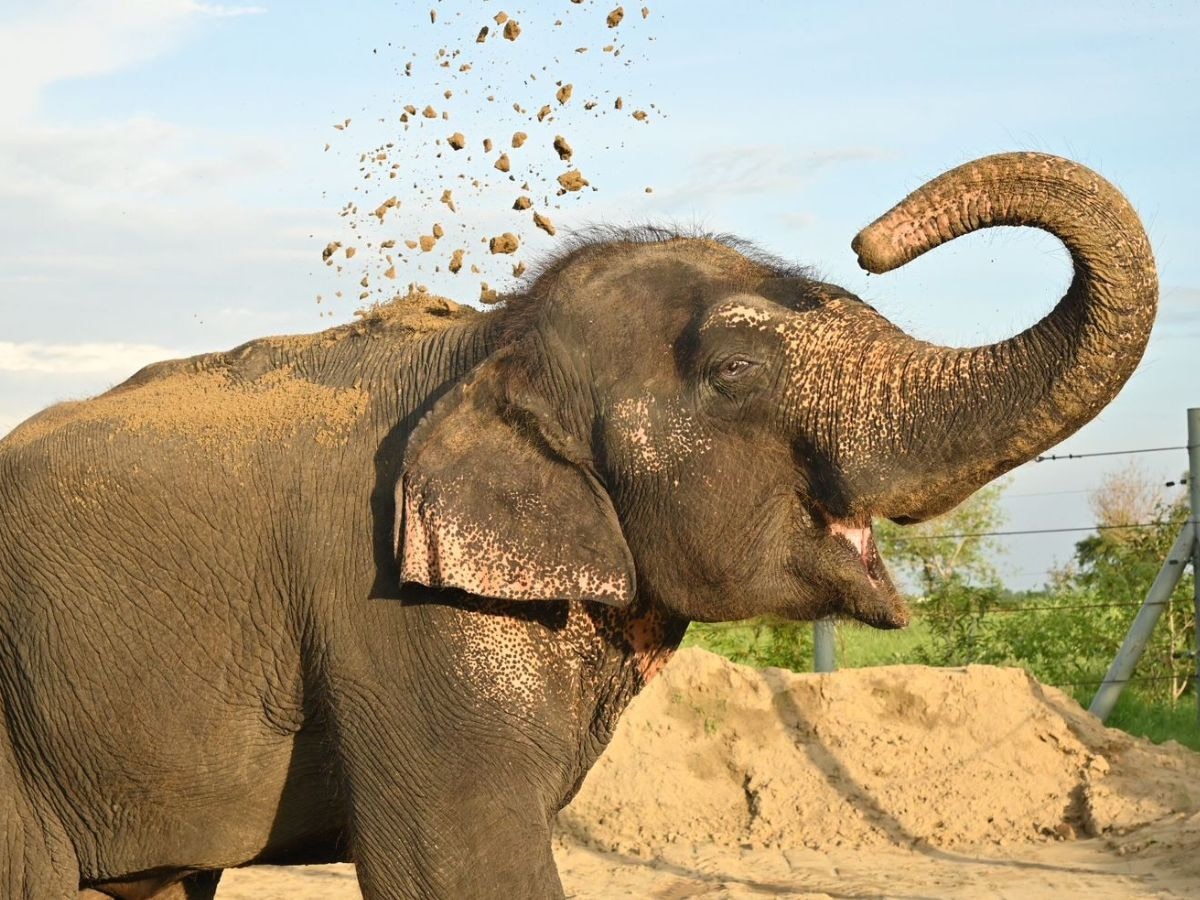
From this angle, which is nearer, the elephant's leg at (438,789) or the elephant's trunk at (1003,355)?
the elephant's trunk at (1003,355)

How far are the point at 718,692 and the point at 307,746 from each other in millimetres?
6054

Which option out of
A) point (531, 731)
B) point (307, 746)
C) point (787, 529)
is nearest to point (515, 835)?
point (531, 731)

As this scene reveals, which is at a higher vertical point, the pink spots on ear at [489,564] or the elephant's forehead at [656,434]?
the elephant's forehead at [656,434]

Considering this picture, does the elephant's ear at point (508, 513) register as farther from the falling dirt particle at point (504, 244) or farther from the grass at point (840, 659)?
the grass at point (840, 659)

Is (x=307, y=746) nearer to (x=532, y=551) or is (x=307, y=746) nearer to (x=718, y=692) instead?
(x=532, y=551)

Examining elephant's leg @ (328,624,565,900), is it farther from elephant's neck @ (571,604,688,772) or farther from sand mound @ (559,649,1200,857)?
sand mound @ (559,649,1200,857)

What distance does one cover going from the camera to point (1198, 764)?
981cm

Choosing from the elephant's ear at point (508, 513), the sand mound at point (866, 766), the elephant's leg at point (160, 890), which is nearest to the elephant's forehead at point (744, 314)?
the elephant's ear at point (508, 513)

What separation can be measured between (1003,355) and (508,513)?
1.27 meters

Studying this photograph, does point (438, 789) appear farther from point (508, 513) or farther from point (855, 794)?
point (855, 794)

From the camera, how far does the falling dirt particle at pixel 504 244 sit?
6062mm

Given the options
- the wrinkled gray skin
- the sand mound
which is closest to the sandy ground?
the sand mound

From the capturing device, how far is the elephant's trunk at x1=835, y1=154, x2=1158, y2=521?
403 centimetres

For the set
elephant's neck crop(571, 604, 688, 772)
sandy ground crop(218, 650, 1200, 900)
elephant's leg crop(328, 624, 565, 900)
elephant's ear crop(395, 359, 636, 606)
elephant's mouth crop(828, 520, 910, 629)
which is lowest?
sandy ground crop(218, 650, 1200, 900)
